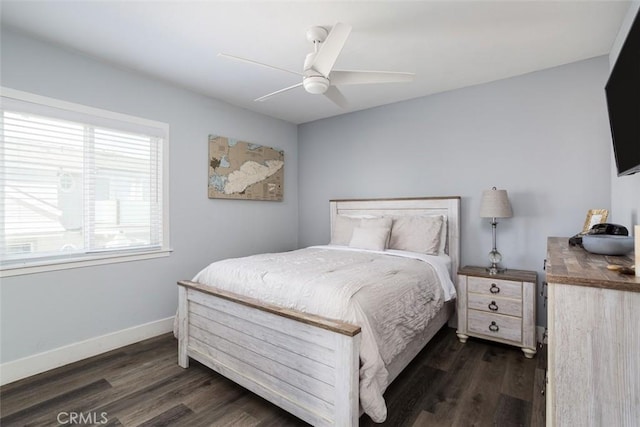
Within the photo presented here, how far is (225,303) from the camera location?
214 cm

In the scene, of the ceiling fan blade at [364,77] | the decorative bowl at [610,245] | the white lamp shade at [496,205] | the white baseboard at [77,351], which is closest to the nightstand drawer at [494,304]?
the white lamp shade at [496,205]

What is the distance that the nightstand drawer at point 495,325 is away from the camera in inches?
105

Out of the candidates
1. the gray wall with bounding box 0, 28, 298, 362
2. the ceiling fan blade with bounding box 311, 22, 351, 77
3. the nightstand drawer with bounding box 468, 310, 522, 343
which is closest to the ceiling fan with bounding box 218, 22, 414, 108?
the ceiling fan blade with bounding box 311, 22, 351, 77

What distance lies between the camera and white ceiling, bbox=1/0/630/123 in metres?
2.00

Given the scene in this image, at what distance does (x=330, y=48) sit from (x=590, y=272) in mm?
1680

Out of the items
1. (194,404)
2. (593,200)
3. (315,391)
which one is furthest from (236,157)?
(593,200)

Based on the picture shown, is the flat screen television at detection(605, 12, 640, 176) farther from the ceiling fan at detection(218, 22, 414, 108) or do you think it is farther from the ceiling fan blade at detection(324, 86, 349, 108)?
the ceiling fan blade at detection(324, 86, 349, 108)

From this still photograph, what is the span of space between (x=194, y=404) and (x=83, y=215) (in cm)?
186

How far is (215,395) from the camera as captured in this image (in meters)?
2.07

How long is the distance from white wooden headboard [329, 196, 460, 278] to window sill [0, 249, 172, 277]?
226 centimetres

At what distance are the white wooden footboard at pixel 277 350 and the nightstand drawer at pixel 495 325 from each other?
1.82m

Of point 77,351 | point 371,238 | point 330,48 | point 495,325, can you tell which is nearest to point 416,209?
point 371,238

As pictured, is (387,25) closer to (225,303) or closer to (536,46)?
(536,46)

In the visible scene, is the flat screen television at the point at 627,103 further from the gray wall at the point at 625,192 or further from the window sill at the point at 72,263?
the window sill at the point at 72,263
